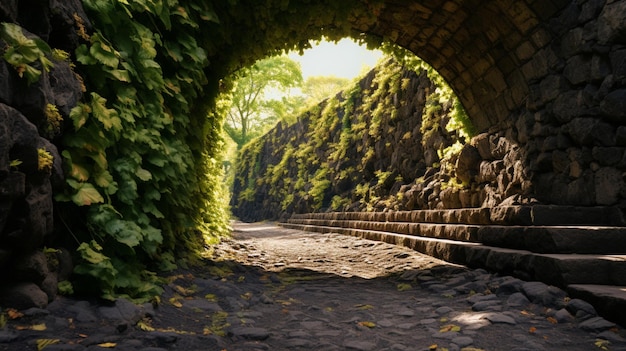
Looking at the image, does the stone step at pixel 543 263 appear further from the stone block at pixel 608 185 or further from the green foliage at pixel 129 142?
the green foliage at pixel 129 142

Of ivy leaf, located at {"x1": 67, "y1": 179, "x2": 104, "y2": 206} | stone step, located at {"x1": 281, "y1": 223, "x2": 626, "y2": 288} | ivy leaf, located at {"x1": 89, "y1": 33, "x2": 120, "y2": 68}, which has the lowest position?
stone step, located at {"x1": 281, "y1": 223, "x2": 626, "y2": 288}

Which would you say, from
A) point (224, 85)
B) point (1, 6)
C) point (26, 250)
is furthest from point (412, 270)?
point (1, 6)

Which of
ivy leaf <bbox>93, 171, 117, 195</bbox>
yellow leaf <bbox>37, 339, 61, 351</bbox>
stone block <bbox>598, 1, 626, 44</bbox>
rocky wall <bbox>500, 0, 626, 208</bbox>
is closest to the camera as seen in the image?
yellow leaf <bbox>37, 339, 61, 351</bbox>

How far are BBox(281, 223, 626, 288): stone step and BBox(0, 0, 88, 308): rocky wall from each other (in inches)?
146

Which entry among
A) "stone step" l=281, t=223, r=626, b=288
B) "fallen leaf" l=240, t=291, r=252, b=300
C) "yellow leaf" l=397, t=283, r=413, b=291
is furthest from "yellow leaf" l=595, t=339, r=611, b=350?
"fallen leaf" l=240, t=291, r=252, b=300

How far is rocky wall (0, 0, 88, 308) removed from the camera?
6.95ft

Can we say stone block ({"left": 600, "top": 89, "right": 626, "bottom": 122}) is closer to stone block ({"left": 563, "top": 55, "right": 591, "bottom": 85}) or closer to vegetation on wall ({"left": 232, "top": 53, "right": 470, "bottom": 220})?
stone block ({"left": 563, "top": 55, "right": 591, "bottom": 85})

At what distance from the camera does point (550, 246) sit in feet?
12.5

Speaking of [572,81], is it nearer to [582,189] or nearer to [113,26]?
[582,189]

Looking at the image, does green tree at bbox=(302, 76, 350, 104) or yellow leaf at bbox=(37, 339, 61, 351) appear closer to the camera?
yellow leaf at bbox=(37, 339, 61, 351)

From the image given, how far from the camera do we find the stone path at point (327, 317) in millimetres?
2312

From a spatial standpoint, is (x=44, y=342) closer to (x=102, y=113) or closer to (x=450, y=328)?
(x=102, y=113)

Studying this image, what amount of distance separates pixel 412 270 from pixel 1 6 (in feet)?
16.0

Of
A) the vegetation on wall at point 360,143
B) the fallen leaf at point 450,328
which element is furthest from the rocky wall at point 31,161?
the vegetation on wall at point 360,143
